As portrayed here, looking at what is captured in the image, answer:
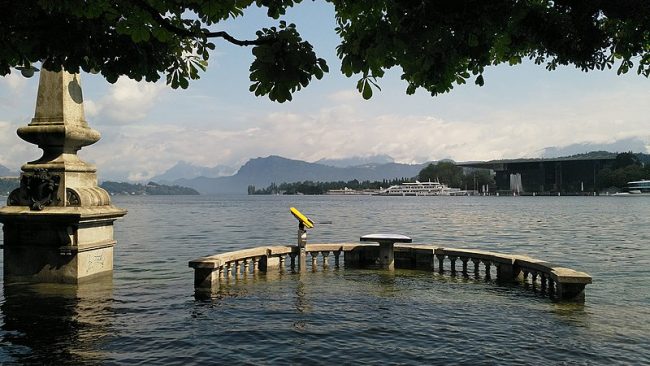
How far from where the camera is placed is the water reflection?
36.4 ft

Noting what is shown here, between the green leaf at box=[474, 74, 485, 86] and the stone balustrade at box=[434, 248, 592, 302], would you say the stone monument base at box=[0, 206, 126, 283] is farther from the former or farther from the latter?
the stone balustrade at box=[434, 248, 592, 302]

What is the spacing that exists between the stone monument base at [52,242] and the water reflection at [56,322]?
456 millimetres

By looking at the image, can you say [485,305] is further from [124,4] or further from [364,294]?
[124,4]

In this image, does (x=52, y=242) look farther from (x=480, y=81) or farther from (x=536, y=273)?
(x=536, y=273)

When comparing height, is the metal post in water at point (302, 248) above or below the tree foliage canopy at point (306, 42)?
below

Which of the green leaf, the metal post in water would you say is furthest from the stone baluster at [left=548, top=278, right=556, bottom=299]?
the green leaf

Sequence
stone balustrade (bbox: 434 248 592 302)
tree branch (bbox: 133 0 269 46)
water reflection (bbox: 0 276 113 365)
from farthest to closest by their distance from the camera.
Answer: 1. stone balustrade (bbox: 434 248 592 302)
2. water reflection (bbox: 0 276 113 365)
3. tree branch (bbox: 133 0 269 46)

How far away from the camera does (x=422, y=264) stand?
78.3 ft

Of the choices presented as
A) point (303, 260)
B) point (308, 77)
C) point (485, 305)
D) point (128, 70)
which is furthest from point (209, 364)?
point (303, 260)

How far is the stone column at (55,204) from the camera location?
15945 millimetres

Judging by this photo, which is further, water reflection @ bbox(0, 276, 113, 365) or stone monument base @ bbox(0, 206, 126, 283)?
stone monument base @ bbox(0, 206, 126, 283)

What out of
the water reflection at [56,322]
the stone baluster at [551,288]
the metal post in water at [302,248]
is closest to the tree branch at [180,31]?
the water reflection at [56,322]

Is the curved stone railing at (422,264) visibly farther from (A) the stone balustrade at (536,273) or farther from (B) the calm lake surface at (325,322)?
(B) the calm lake surface at (325,322)

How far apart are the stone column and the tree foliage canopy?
404 inches
